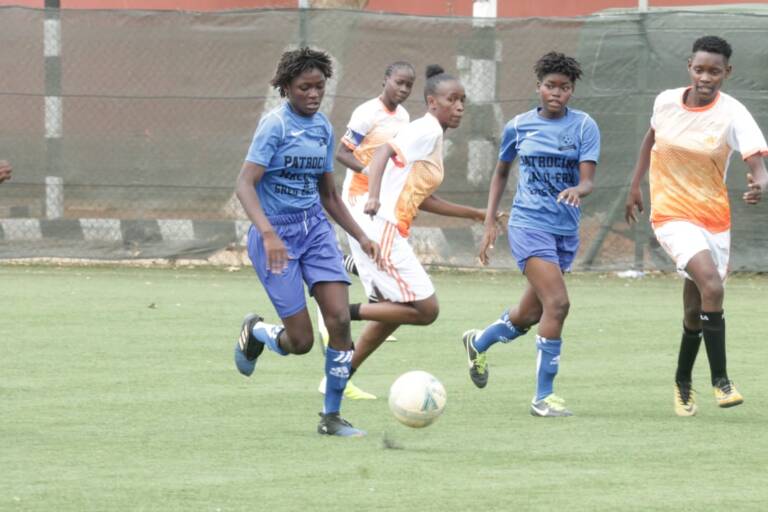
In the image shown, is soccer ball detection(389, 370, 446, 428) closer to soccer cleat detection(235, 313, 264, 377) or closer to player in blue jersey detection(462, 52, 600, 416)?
player in blue jersey detection(462, 52, 600, 416)

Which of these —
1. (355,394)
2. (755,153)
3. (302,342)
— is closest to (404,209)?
(355,394)

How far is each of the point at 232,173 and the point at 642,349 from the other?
22.2 feet

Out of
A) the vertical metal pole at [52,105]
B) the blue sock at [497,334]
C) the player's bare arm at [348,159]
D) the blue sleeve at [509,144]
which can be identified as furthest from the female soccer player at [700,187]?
the vertical metal pole at [52,105]

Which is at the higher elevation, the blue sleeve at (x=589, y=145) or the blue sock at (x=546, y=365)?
the blue sleeve at (x=589, y=145)

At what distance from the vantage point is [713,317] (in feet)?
29.7

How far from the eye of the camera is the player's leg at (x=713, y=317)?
898cm

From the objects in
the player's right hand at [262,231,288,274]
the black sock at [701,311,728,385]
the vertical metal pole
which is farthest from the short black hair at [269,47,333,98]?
the vertical metal pole

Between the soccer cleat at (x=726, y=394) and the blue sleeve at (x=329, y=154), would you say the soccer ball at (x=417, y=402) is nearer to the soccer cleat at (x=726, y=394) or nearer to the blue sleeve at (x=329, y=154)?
the blue sleeve at (x=329, y=154)

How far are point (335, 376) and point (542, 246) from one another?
1.72 m

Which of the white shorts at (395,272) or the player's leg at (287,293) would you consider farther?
the white shorts at (395,272)

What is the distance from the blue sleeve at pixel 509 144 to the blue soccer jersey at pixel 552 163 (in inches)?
5.1

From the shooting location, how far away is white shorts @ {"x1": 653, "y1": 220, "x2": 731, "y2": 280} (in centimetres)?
908

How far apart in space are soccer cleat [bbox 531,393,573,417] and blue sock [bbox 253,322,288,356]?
1.39 metres

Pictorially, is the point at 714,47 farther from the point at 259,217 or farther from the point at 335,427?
the point at 335,427
